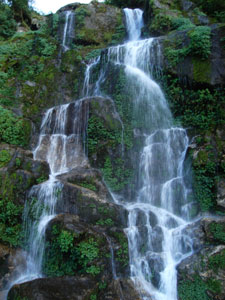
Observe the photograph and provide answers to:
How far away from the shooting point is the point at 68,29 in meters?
18.3

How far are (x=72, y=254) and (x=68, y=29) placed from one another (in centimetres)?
1648

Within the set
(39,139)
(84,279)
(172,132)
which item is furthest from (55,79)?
(84,279)

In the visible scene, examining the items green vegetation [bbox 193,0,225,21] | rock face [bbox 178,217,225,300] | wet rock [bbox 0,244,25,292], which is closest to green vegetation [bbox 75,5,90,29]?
green vegetation [bbox 193,0,225,21]

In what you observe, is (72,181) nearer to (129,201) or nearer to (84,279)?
(129,201)

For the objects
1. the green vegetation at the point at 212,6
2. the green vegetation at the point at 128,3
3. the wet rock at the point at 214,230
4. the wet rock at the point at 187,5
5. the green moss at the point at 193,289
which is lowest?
the green moss at the point at 193,289

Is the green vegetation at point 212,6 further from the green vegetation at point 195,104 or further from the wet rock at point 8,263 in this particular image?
the wet rock at point 8,263

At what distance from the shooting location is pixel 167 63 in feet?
38.7

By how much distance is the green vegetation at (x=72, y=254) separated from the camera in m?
6.37

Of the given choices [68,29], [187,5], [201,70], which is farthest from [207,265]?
[68,29]

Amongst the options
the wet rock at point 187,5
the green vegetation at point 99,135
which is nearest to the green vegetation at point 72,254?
the green vegetation at point 99,135

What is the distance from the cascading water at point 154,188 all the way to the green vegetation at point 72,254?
1.29m

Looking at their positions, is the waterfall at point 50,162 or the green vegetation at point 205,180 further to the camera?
the green vegetation at point 205,180

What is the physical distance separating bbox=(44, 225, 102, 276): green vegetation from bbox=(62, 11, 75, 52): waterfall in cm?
1459

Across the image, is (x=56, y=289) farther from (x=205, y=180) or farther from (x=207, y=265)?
(x=205, y=180)
